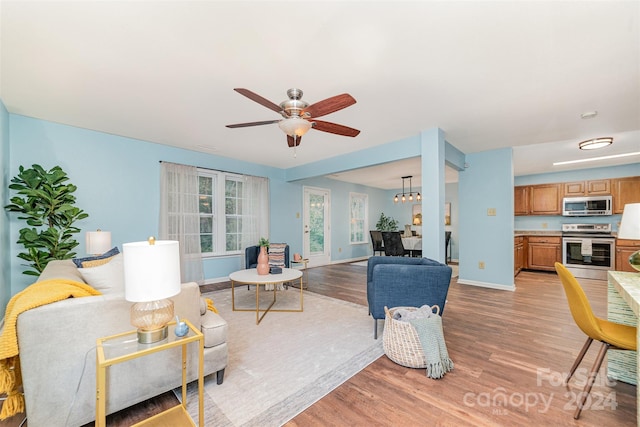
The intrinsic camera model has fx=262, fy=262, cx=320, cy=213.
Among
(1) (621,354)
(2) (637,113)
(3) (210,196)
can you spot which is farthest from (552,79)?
(3) (210,196)

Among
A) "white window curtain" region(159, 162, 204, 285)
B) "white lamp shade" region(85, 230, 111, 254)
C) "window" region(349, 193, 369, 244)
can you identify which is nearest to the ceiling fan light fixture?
"white lamp shade" region(85, 230, 111, 254)

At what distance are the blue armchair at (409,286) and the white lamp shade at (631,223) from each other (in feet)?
4.10

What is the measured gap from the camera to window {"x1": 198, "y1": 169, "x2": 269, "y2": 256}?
15.8ft

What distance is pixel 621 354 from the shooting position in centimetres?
190

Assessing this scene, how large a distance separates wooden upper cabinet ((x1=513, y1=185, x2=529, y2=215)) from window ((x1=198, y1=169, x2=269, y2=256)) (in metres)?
6.38

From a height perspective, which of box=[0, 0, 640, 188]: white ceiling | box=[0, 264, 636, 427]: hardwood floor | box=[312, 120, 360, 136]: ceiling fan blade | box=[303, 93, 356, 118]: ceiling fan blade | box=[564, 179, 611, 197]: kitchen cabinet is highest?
box=[0, 0, 640, 188]: white ceiling

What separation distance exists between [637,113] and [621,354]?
2.78 meters

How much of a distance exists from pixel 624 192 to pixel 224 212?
8.12m

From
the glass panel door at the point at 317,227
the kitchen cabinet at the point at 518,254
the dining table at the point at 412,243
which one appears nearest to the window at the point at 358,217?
the glass panel door at the point at 317,227

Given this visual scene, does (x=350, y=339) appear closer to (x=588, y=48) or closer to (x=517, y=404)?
(x=517, y=404)

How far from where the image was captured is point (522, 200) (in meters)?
6.58

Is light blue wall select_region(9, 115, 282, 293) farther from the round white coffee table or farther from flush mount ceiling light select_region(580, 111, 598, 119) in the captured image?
flush mount ceiling light select_region(580, 111, 598, 119)

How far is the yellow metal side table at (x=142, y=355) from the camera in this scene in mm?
1155

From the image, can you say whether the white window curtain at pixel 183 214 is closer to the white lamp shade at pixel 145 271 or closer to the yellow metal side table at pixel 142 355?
the yellow metal side table at pixel 142 355
